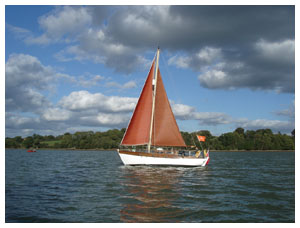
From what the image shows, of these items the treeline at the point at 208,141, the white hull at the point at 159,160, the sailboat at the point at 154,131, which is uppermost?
the sailboat at the point at 154,131

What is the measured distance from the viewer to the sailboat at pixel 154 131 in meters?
39.9

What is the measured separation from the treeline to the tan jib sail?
117 m

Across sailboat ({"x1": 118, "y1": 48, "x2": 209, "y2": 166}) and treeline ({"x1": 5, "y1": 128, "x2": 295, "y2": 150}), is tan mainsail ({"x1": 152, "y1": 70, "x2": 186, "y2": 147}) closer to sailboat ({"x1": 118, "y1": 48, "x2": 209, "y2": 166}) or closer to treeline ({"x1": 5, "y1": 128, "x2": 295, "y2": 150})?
sailboat ({"x1": 118, "y1": 48, "x2": 209, "y2": 166})

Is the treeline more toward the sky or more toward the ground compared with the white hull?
more toward the ground

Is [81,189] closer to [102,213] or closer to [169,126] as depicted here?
[102,213]

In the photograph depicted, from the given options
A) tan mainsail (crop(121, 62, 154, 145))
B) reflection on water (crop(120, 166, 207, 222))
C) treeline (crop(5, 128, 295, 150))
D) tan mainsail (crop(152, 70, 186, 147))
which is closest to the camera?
reflection on water (crop(120, 166, 207, 222))

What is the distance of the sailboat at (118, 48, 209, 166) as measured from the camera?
39875 millimetres

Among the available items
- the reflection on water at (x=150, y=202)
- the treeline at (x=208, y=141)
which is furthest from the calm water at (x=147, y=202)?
the treeline at (x=208, y=141)

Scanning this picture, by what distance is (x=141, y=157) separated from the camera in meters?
39.2

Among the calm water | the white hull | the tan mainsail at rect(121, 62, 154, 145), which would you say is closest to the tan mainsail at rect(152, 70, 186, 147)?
the tan mainsail at rect(121, 62, 154, 145)

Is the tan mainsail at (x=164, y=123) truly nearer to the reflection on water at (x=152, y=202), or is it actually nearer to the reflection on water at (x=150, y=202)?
the reflection on water at (x=152, y=202)

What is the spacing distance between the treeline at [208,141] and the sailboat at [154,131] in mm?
117592

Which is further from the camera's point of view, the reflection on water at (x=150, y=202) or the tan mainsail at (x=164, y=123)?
the tan mainsail at (x=164, y=123)
